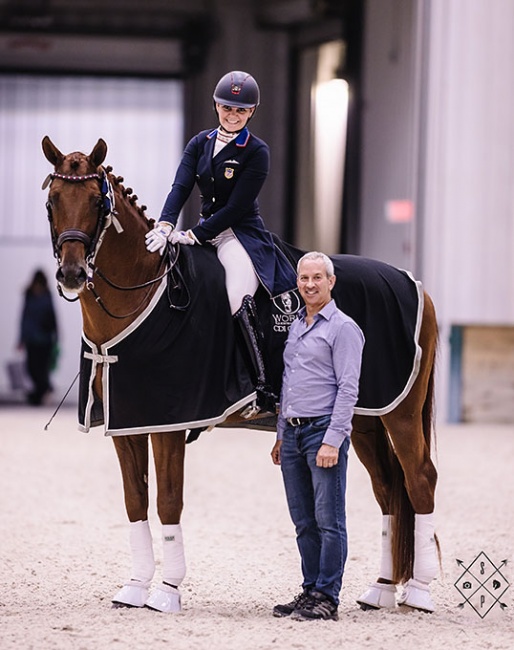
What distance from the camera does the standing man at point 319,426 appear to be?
418 centimetres

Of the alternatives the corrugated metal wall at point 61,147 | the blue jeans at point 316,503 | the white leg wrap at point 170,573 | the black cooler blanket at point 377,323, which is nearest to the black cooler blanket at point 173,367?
the black cooler blanket at point 377,323

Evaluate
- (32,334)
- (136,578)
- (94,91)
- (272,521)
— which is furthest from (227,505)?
(94,91)

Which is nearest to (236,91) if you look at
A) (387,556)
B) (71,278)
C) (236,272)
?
(236,272)

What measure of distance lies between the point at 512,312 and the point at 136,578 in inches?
301

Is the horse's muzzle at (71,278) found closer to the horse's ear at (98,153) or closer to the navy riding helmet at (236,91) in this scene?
the horse's ear at (98,153)

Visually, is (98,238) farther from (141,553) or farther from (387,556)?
(387,556)

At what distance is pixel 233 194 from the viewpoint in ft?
14.9

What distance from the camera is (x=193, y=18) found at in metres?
15.9

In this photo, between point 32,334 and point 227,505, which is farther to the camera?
point 32,334

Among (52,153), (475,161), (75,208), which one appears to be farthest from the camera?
(475,161)

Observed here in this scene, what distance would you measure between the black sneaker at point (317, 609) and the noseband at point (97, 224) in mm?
1443

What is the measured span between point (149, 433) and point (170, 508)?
0.98ft

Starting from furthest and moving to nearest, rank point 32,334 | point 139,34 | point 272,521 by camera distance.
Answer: point 139,34, point 32,334, point 272,521

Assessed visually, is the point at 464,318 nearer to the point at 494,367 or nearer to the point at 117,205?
the point at 494,367
